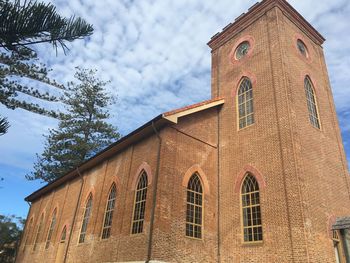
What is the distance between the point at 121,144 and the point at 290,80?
27.3ft

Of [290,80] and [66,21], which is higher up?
[290,80]

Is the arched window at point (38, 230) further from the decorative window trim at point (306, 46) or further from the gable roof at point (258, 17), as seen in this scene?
the decorative window trim at point (306, 46)

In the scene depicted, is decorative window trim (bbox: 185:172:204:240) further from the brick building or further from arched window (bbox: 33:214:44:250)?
arched window (bbox: 33:214:44:250)

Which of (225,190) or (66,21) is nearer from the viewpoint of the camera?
(66,21)

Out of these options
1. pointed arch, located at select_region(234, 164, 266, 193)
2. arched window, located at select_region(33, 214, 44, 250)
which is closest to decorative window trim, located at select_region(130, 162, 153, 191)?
pointed arch, located at select_region(234, 164, 266, 193)

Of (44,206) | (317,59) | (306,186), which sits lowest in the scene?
(306,186)

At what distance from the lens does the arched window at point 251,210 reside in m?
11.7

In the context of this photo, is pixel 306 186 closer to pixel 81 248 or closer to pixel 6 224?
pixel 81 248

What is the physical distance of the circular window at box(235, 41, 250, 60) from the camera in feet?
51.8

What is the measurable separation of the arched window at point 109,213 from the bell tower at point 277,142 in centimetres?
526

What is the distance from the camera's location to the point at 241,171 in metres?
13.1

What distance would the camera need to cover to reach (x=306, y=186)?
1138cm

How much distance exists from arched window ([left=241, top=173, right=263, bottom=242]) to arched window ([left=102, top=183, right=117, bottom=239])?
622 centimetres

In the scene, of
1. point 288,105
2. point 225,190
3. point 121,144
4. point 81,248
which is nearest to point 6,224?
point 81,248
